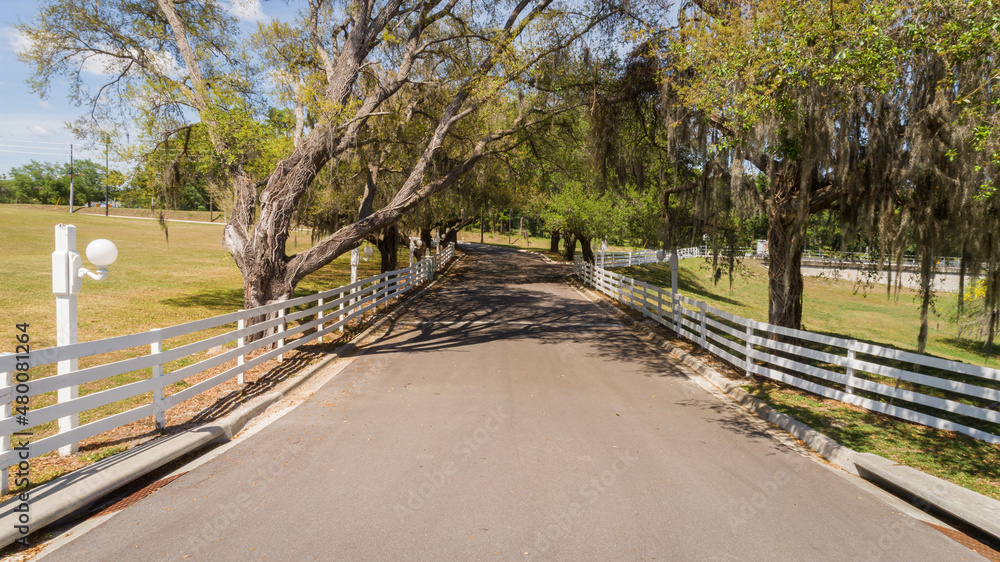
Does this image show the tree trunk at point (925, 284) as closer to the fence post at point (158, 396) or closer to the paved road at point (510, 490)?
the paved road at point (510, 490)

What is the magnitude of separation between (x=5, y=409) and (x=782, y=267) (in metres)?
10.3

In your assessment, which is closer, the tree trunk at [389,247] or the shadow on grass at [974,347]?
the shadow on grass at [974,347]

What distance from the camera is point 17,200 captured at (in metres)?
88.4

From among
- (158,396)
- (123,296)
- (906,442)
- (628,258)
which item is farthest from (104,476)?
(628,258)

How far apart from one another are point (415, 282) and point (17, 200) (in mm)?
103178

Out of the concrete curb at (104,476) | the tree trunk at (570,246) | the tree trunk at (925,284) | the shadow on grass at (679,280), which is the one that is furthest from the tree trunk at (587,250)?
the concrete curb at (104,476)

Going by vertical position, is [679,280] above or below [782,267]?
below

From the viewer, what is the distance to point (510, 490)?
440cm

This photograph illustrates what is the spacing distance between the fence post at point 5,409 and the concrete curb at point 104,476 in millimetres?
215

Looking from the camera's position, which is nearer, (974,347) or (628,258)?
(974,347)

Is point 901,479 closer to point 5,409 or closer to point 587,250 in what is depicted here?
point 5,409

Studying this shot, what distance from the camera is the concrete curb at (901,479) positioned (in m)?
4.07

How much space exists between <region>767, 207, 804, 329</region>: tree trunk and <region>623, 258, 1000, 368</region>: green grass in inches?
303

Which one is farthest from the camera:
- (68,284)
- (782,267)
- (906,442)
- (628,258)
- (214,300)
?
(628,258)
